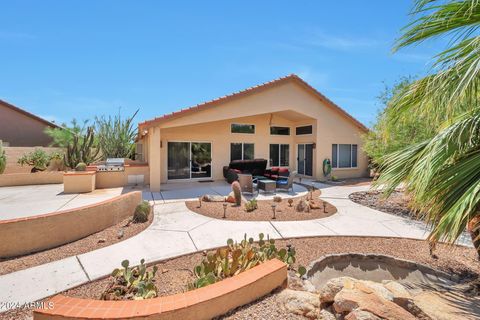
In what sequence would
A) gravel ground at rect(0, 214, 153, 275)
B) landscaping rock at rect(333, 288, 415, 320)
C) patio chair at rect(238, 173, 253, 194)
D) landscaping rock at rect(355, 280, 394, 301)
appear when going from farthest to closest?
patio chair at rect(238, 173, 253, 194) → gravel ground at rect(0, 214, 153, 275) → landscaping rock at rect(355, 280, 394, 301) → landscaping rock at rect(333, 288, 415, 320)

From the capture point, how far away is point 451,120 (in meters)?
2.48

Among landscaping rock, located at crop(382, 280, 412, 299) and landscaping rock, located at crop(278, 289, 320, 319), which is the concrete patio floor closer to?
landscaping rock, located at crop(278, 289, 320, 319)

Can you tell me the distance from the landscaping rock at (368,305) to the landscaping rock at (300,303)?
0.28m

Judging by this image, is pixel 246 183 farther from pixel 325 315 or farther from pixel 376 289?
pixel 325 315

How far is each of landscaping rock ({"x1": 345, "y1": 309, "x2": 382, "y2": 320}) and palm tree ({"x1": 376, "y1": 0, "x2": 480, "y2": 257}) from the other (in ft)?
3.74

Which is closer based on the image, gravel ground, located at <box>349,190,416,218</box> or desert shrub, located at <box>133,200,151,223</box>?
desert shrub, located at <box>133,200,151,223</box>

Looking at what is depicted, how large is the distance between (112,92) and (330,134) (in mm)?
20275

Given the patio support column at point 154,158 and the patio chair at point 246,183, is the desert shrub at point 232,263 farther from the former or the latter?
the patio support column at point 154,158

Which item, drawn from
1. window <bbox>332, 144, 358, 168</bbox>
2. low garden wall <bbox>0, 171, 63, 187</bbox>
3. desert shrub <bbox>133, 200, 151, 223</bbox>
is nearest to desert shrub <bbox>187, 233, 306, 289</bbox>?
desert shrub <bbox>133, 200, 151, 223</bbox>

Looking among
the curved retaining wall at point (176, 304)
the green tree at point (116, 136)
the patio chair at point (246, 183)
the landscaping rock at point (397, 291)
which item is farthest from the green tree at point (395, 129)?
the green tree at point (116, 136)

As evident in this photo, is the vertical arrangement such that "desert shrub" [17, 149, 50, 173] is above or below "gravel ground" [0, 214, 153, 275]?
above

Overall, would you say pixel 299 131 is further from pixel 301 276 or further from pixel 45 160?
pixel 45 160

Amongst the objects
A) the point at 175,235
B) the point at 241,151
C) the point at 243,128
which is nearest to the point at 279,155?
the point at 241,151

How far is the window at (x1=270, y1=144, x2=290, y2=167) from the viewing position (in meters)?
17.5
